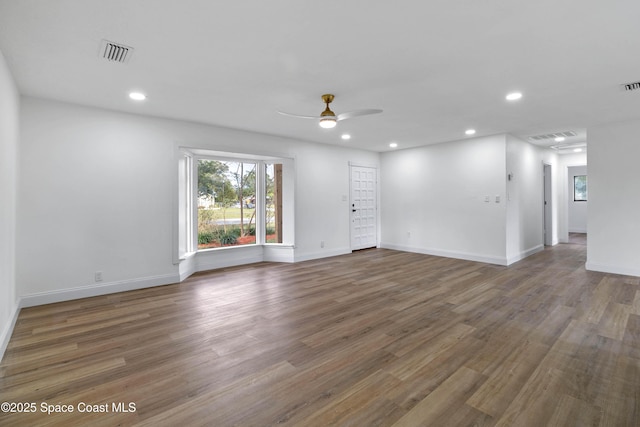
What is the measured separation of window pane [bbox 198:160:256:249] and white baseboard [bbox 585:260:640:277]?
248 inches

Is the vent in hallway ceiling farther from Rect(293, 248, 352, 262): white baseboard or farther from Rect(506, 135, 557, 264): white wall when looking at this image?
Rect(293, 248, 352, 262): white baseboard

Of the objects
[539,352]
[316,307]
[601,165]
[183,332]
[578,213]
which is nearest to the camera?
[539,352]

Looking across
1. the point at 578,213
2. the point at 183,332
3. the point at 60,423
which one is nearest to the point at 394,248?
the point at 183,332

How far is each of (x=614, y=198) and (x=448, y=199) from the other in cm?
265

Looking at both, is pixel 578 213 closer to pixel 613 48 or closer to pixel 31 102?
pixel 613 48

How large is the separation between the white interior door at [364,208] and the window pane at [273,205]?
193 centimetres

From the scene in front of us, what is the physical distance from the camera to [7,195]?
9.52 feet

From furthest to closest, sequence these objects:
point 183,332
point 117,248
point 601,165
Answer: point 601,165
point 117,248
point 183,332

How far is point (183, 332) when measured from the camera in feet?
9.53


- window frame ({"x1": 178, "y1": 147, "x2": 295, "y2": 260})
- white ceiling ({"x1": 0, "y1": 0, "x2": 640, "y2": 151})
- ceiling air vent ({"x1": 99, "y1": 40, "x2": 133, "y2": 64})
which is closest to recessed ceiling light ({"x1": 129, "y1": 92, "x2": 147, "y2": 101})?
white ceiling ({"x1": 0, "y1": 0, "x2": 640, "y2": 151})

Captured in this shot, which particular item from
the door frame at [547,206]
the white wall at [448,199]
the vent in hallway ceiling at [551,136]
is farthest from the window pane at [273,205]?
the door frame at [547,206]

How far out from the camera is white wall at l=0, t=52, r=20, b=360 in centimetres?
263

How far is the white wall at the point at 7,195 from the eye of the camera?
8.62 ft

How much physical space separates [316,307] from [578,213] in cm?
1147
